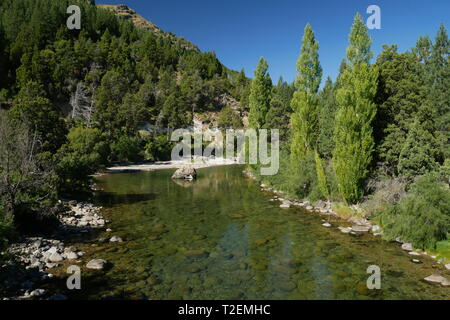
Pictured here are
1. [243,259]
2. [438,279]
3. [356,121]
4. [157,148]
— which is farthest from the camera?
[157,148]

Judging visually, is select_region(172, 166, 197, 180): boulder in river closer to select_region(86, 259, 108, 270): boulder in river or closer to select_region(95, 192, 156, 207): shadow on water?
select_region(95, 192, 156, 207): shadow on water

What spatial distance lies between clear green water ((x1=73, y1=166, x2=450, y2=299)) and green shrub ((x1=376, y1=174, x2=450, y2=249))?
1.15m

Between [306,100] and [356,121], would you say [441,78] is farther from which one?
[356,121]

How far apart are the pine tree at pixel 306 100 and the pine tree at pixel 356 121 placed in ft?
26.5

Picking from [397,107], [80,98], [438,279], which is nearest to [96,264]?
[438,279]

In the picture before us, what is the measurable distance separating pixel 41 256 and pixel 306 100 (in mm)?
26400

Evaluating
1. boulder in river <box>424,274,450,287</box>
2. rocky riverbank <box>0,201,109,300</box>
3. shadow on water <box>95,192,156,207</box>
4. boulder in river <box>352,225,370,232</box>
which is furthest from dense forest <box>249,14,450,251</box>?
rocky riverbank <box>0,201,109,300</box>

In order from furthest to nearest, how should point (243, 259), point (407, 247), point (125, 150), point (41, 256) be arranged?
point (125, 150) → point (407, 247) → point (243, 259) → point (41, 256)

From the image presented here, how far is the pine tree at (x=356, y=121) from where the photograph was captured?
72.2ft

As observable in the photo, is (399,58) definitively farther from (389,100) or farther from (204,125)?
(204,125)

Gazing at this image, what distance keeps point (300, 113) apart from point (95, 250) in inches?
912

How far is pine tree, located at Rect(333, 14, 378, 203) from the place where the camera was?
22.0 meters

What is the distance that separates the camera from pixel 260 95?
4866 cm
